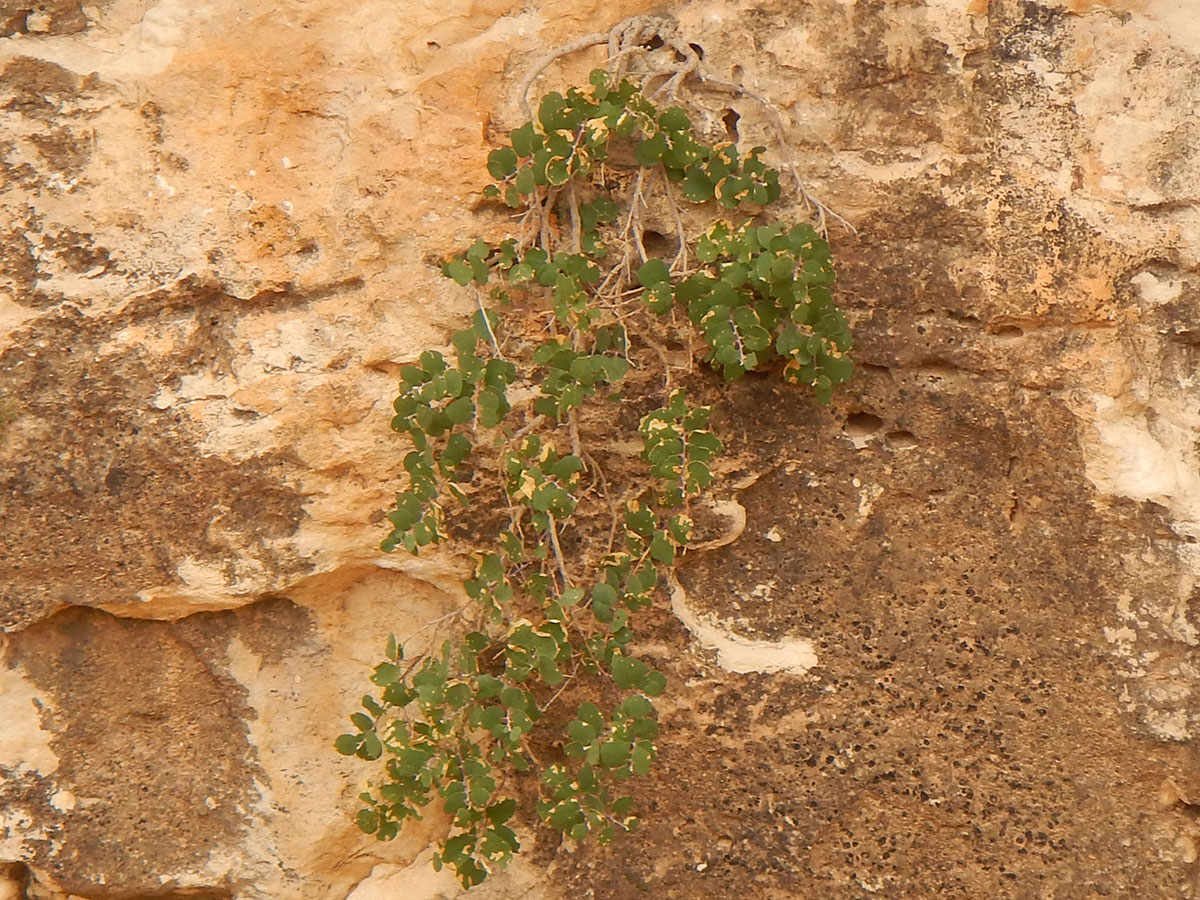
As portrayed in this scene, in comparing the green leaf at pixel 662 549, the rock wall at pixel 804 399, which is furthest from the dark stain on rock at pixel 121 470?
the green leaf at pixel 662 549

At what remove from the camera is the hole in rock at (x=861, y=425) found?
5.71 feet

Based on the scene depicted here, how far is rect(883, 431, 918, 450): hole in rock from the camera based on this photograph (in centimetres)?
172

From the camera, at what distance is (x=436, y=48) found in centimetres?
171

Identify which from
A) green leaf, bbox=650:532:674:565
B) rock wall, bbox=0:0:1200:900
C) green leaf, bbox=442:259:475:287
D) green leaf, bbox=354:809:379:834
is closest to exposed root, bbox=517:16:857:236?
rock wall, bbox=0:0:1200:900

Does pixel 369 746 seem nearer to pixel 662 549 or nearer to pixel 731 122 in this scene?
pixel 662 549

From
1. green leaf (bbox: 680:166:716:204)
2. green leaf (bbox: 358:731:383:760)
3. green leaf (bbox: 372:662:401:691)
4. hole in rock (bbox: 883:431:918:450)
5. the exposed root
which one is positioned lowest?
green leaf (bbox: 358:731:383:760)

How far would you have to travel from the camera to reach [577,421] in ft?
5.69

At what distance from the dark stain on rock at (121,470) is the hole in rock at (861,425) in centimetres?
77

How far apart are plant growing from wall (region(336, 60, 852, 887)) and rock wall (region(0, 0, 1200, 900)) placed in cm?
10

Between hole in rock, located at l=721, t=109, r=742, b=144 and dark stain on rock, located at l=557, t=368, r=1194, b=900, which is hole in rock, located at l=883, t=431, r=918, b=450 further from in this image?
hole in rock, located at l=721, t=109, r=742, b=144

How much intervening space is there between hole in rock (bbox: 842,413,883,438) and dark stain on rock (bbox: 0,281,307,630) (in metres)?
0.77

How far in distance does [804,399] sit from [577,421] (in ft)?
1.04

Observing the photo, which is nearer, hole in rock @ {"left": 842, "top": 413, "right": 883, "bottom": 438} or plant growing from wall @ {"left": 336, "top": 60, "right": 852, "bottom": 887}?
plant growing from wall @ {"left": 336, "top": 60, "right": 852, "bottom": 887}

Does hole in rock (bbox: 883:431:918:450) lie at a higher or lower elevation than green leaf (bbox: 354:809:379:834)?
higher
